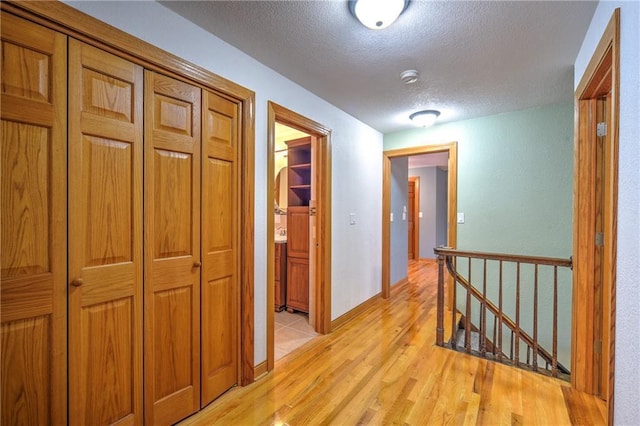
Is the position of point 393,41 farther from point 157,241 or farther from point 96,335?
point 96,335

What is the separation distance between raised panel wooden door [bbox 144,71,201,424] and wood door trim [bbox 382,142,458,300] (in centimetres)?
270

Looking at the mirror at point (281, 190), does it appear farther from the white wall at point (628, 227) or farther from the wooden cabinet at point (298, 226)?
the white wall at point (628, 227)

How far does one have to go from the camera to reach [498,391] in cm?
187

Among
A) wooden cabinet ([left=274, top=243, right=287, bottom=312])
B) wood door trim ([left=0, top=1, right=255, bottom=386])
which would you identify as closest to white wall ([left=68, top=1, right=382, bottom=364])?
wood door trim ([left=0, top=1, right=255, bottom=386])

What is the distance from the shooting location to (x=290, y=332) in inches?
111

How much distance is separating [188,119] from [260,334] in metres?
1.50

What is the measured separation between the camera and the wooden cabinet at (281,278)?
343 centimetres

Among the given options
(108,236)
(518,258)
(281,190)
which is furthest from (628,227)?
(281,190)

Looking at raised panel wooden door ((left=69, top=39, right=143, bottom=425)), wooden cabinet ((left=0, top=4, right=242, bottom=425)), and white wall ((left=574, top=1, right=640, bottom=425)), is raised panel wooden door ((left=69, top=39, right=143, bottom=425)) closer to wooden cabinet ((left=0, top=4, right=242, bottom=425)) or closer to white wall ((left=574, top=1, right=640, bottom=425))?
wooden cabinet ((left=0, top=4, right=242, bottom=425))

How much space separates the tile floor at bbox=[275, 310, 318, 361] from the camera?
8.20 ft

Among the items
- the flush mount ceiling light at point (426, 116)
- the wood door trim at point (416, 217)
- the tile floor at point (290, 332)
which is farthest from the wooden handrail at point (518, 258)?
the wood door trim at point (416, 217)

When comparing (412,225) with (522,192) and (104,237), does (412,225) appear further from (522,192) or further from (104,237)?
(104,237)

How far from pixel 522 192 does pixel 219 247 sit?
301cm

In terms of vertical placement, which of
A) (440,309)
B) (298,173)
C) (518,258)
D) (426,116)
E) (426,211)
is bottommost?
(440,309)
